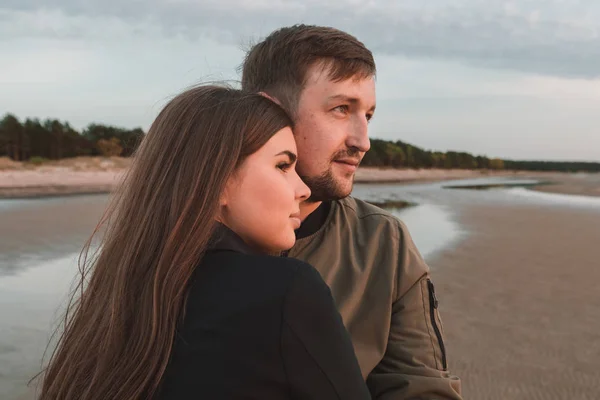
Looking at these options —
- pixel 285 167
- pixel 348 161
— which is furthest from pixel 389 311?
pixel 285 167

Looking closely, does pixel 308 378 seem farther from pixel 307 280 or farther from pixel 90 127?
pixel 90 127

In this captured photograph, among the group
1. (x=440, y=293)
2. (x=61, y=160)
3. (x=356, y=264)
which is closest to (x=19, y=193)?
(x=61, y=160)

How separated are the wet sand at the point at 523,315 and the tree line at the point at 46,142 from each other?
35138 mm

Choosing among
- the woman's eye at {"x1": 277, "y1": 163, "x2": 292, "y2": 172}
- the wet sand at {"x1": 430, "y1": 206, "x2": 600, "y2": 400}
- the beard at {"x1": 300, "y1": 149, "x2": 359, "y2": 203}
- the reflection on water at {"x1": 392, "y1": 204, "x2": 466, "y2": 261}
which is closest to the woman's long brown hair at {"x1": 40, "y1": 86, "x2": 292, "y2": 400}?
the woman's eye at {"x1": 277, "y1": 163, "x2": 292, "y2": 172}

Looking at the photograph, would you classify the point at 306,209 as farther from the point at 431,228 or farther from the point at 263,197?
the point at 431,228

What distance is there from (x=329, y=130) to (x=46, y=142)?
4475 centimetres

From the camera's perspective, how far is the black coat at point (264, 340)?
139 cm

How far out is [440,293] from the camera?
810 centimetres

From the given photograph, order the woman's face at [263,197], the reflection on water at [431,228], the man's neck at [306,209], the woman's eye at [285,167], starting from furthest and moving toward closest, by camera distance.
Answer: the reflection on water at [431,228] → the man's neck at [306,209] → the woman's eye at [285,167] → the woman's face at [263,197]

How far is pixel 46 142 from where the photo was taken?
1718 inches

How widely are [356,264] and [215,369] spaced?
111 centimetres

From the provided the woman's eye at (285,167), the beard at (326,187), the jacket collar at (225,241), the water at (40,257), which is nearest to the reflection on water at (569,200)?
the water at (40,257)

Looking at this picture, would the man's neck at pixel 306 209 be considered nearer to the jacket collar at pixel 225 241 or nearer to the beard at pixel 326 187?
the beard at pixel 326 187

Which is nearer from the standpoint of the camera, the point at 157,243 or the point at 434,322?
the point at 157,243
